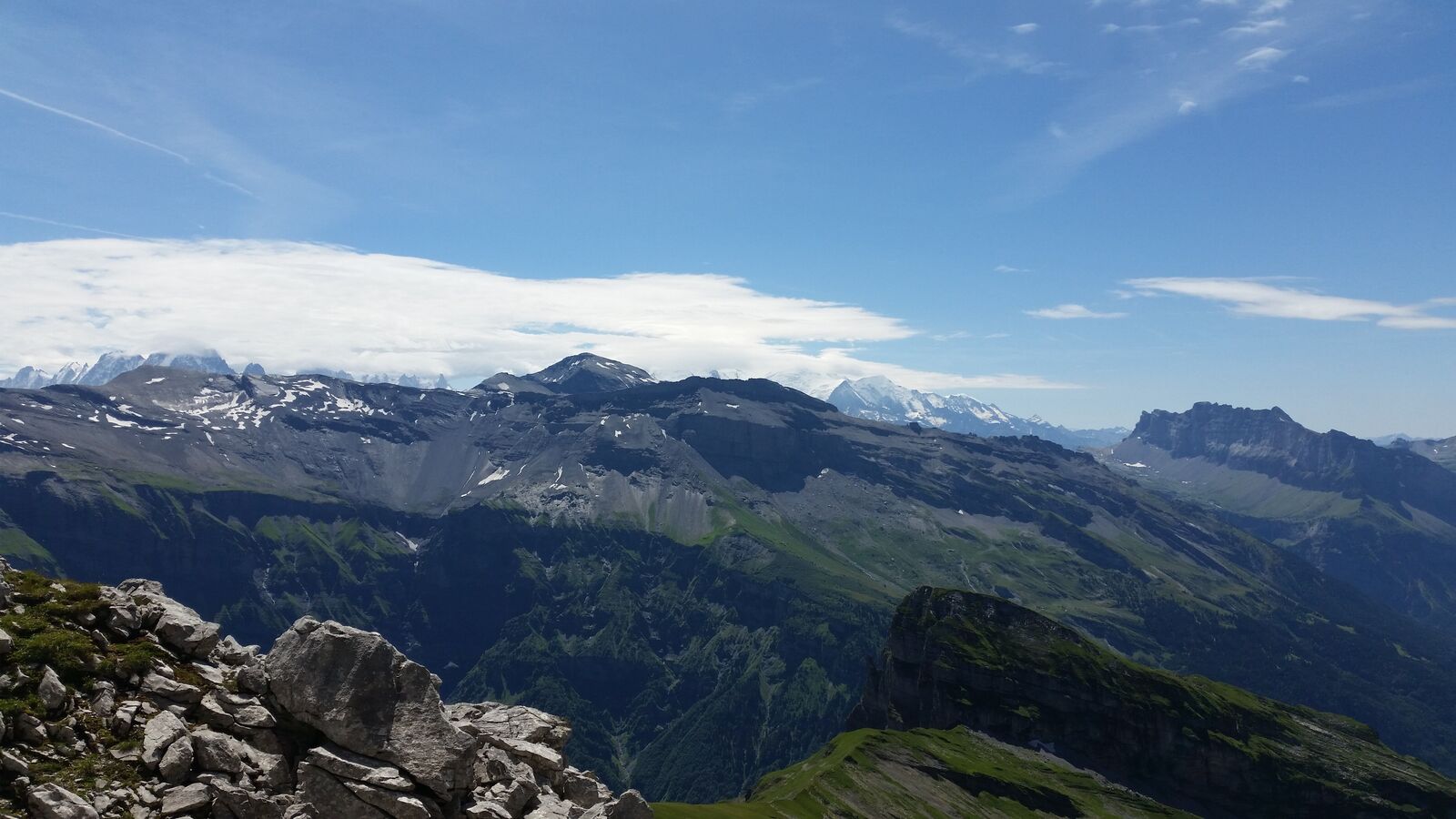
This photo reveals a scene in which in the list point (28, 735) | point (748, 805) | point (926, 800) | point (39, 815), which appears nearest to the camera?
point (39, 815)

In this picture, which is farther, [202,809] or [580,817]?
[580,817]

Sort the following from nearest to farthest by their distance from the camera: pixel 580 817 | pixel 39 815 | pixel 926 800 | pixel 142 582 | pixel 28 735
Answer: pixel 39 815 < pixel 28 735 < pixel 580 817 < pixel 142 582 < pixel 926 800

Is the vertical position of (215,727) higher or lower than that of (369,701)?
lower

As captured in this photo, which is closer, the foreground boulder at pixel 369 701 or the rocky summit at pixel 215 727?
the rocky summit at pixel 215 727

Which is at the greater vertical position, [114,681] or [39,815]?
[114,681]

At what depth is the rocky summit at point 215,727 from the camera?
100 ft

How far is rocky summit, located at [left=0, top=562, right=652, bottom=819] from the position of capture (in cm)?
3058

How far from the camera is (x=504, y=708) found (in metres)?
49.8

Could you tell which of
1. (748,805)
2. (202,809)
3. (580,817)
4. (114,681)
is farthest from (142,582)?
(748,805)

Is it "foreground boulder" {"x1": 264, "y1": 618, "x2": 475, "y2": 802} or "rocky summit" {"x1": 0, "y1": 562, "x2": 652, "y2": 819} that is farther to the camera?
"foreground boulder" {"x1": 264, "y1": 618, "x2": 475, "y2": 802}

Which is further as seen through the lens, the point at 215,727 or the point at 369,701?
the point at 369,701

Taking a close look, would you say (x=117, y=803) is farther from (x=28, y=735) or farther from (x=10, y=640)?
(x=10, y=640)

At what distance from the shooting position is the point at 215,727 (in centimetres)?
3394

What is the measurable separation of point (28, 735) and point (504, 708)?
76.1ft
